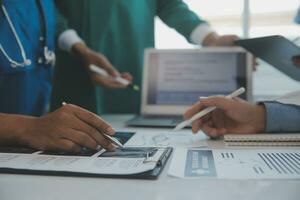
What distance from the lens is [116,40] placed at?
133 cm

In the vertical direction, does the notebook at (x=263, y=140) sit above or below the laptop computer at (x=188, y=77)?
below

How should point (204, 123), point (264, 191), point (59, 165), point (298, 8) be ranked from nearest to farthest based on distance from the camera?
1. point (264, 191)
2. point (59, 165)
3. point (204, 123)
4. point (298, 8)

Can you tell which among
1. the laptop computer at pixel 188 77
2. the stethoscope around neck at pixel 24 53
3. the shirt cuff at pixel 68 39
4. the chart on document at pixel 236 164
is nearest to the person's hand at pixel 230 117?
the chart on document at pixel 236 164

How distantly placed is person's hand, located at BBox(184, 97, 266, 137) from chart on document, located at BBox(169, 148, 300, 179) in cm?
12

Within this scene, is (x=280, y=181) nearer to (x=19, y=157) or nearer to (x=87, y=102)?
(x=19, y=157)

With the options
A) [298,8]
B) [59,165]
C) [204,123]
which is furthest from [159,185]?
[298,8]

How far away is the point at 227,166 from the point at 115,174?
0.54 ft

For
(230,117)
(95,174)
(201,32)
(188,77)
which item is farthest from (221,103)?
(201,32)

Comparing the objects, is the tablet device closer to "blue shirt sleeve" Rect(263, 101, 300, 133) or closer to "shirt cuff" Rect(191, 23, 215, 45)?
"blue shirt sleeve" Rect(263, 101, 300, 133)

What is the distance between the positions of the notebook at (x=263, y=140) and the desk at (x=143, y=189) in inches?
9.7

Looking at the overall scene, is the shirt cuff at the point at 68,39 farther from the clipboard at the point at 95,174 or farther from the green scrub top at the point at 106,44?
the clipboard at the point at 95,174

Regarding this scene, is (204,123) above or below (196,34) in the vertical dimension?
below

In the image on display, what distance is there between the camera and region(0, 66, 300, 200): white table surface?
42 centimetres

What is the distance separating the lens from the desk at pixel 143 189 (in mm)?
421
